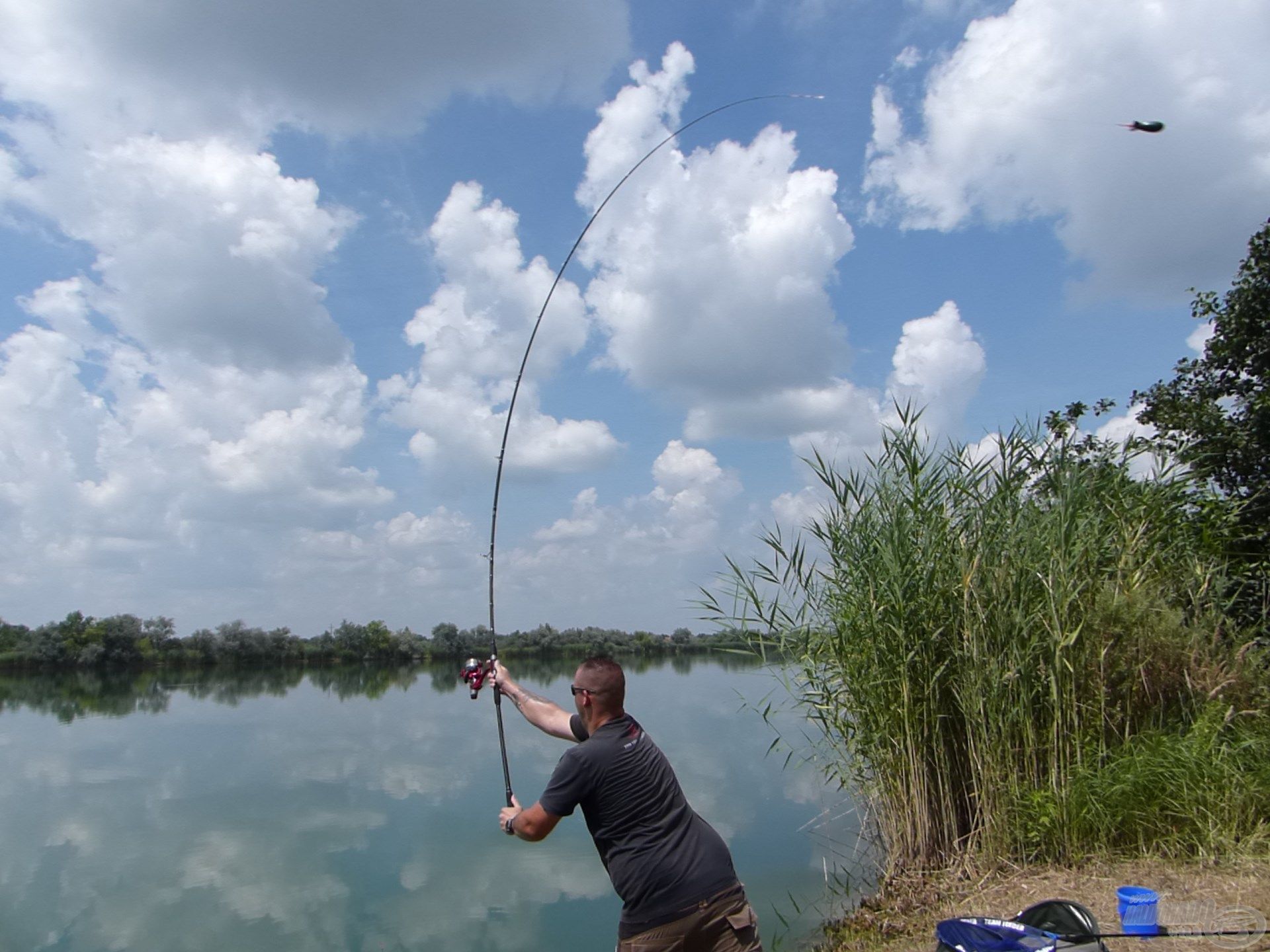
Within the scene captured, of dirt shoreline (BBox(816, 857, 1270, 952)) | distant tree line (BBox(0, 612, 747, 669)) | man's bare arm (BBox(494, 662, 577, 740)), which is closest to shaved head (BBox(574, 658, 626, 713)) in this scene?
man's bare arm (BBox(494, 662, 577, 740))

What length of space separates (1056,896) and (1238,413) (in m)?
5.38

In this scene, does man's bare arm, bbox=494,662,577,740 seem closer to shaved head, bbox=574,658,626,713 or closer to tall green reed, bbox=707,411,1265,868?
shaved head, bbox=574,658,626,713

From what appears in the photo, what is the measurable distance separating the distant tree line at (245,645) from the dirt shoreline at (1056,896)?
32212 mm

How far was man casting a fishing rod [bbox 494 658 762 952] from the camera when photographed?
2.51m

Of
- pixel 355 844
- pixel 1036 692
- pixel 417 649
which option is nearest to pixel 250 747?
pixel 355 844

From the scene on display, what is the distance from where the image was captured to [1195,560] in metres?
6.17

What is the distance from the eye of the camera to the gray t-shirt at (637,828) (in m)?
2.52

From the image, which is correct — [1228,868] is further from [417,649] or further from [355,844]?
[417,649]

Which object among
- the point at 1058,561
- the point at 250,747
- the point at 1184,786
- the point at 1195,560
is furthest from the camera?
the point at 250,747

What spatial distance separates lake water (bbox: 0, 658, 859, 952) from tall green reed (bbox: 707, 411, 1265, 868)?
898mm

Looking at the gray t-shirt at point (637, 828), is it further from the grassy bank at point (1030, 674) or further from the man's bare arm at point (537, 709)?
the grassy bank at point (1030, 674)

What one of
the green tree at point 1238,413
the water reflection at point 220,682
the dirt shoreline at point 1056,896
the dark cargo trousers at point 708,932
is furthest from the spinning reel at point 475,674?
the water reflection at point 220,682

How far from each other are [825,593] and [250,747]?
14948 mm

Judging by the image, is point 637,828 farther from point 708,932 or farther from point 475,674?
point 475,674
